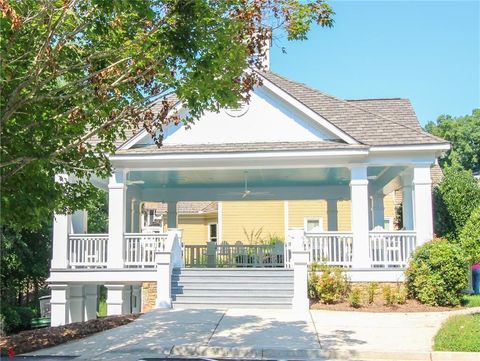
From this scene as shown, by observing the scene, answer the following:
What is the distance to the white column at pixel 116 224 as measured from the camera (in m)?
16.0

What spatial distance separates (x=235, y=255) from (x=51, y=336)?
33.2 feet

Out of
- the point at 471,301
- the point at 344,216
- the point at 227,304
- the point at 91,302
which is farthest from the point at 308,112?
the point at 344,216

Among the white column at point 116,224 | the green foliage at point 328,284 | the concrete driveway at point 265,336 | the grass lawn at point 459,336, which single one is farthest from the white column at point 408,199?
the white column at point 116,224

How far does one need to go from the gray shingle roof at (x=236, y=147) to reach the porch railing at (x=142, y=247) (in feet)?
7.56

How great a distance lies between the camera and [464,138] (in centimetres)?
4525

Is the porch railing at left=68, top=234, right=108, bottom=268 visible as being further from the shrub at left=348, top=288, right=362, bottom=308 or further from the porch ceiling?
the shrub at left=348, top=288, right=362, bottom=308

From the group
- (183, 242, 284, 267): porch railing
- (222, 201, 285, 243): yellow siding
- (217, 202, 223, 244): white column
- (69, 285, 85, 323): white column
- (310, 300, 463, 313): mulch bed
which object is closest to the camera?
(310, 300, 463, 313): mulch bed

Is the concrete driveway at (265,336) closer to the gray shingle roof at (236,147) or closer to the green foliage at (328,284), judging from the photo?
the green foliage at (328,284)

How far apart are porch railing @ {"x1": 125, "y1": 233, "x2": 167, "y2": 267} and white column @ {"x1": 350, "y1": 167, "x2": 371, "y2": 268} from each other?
5155mm

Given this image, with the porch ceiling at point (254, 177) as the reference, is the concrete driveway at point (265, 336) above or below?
below

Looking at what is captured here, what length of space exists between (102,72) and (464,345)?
6.53m

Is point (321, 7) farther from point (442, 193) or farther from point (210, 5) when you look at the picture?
point (442, 193)

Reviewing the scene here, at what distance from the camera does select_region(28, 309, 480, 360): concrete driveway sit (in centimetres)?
895

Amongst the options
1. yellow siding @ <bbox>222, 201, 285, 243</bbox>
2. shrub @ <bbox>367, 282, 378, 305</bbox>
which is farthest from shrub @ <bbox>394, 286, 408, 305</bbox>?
yellow siding @ <bbox>222, 201, 285, 243</bbox>
